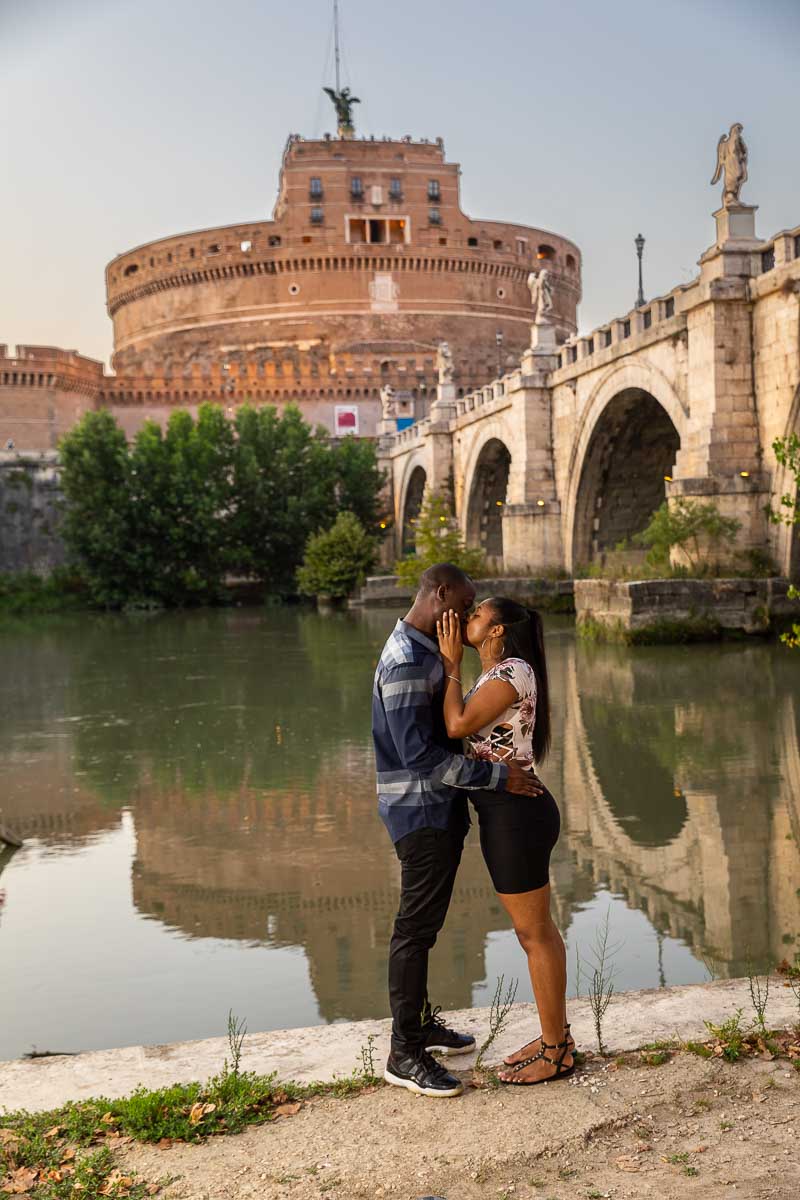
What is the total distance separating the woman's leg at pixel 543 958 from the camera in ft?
10.9

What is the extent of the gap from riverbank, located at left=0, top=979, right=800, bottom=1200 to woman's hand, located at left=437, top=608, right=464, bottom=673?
118cm

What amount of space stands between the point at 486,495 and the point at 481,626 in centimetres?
3276

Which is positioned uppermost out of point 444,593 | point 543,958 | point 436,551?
point 436,551

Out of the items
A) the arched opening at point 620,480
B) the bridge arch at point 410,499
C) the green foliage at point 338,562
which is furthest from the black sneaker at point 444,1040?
the bridge arch at point 410,499

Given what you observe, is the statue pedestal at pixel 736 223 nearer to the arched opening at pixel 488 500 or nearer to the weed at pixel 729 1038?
the weed at pixel 729 1038

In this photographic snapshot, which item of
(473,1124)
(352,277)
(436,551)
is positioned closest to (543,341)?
(436,551)

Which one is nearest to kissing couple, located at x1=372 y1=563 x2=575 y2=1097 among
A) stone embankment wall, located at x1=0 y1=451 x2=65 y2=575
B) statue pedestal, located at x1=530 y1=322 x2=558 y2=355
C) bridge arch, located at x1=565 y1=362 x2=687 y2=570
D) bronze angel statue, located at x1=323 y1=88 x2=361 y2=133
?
bridge arch, located at x1=565 y1=362 x2=687 y2=570

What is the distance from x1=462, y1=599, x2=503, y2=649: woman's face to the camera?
3.48m

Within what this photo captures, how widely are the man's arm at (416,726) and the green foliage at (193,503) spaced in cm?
3421

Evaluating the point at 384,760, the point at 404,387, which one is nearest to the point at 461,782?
the point at 384,760

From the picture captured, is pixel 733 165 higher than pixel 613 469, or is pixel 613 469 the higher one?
pixel 733 165

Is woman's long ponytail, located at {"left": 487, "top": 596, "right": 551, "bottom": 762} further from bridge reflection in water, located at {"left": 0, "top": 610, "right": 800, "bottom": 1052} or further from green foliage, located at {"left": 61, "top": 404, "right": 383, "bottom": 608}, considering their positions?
green foliage, located at {"left": 61, "top": 404, "right": 383, "bottom": 608}

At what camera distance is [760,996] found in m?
3.74

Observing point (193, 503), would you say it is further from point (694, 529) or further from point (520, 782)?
point (520, 782)
